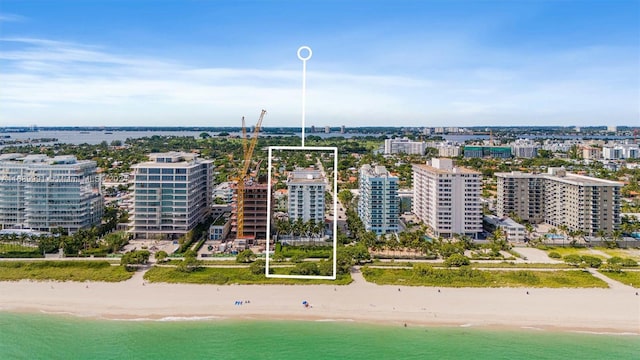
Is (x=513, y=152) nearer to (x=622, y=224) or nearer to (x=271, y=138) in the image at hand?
(x=271, y=138)

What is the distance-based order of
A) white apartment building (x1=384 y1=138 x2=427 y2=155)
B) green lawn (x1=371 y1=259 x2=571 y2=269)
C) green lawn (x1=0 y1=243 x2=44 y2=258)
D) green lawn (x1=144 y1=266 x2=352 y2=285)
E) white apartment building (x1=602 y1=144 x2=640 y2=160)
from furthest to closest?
white apartment building (x1=384 y1=138 x2=427 y2=155)
white apartment building (x1=602 y1=144 x2=640 y2=160)
green lawn (x1=0 y1=243 x2=44 y2=258)
green lawn (x1=371 y1=259 x2=571 y2=269)
green lawn (x1=144 y1=266 x2=352 y2=285)

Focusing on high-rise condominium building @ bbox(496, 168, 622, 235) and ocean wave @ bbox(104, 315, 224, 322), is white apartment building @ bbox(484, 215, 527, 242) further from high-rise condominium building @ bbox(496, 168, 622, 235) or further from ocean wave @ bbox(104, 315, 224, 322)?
ocean wave @ bbox(104, 315, 224, 322)

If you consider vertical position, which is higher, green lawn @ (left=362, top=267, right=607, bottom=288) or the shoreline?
green lawn @ (left=362, top=267, right=607, bottom=288)

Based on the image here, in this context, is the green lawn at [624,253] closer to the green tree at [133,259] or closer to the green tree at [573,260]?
the green tree at [573,260]

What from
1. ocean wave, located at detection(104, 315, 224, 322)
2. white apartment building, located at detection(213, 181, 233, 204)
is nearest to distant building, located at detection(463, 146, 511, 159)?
white apartment building, located at detection(213, 181, 233, 204)

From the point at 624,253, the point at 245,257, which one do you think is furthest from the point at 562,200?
the point at 245,257

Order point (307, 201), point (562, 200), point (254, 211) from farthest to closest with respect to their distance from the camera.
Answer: point (562, 200) < point (307, 201) < point (254, 211)

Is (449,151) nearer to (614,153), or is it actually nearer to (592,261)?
(614,153)
